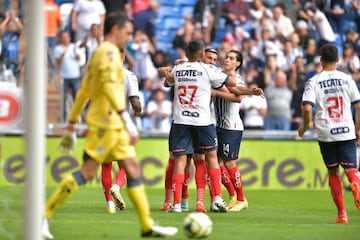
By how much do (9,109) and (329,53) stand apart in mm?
3978

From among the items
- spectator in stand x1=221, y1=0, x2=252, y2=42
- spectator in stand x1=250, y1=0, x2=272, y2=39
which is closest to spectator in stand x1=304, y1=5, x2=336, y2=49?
spectator in stand x1=250, y1=0, x2=272, y2=39

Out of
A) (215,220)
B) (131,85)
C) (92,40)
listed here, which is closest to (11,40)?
(131,85)

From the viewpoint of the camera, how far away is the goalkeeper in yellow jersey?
9078mm

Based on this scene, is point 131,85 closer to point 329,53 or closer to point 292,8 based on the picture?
point 329,53

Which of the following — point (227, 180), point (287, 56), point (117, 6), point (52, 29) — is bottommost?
point (227, 180)

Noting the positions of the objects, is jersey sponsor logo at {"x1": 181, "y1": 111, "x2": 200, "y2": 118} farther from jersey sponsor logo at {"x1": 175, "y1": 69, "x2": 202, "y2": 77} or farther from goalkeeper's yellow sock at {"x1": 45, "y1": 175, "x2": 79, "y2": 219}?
goalkeeper's yellow sock at {"x1": 45, "y1": 175, "x2": 79, "y2": 219}

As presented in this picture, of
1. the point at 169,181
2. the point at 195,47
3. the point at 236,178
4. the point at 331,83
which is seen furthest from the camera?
the point at 236,178

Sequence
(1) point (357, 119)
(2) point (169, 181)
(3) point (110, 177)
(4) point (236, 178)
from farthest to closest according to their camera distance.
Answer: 1. (4) point (236, 178)
2. (2) point (169, 181)
3. (3) point (110, 177)
4. (1) point (357, 119)

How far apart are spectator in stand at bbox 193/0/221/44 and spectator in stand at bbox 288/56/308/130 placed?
92.0 inches

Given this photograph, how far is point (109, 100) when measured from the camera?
29.2ft

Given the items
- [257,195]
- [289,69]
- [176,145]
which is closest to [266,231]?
[176,145]

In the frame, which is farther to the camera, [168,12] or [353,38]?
[168,12]

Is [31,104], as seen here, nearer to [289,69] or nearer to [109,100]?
[109,100]

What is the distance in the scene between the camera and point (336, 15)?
2506 cm
